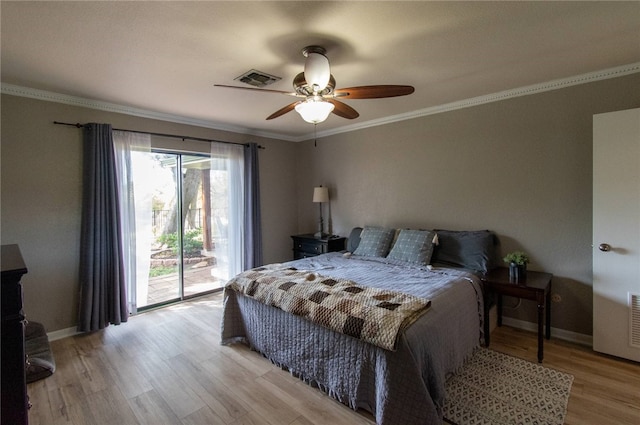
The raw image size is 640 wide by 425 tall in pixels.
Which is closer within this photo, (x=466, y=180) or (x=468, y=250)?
(x=468, y=250)

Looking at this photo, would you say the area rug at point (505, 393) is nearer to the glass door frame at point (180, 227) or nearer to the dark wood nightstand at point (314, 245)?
the dark wood nightstand at point (314, 245)

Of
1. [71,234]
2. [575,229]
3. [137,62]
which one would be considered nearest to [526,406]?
[575,229]

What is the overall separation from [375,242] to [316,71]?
2194 millimetres

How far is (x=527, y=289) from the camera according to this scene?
2482mm

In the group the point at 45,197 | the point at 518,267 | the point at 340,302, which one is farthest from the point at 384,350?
the point at 45,197

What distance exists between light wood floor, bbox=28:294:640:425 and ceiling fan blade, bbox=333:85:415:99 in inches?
83.2

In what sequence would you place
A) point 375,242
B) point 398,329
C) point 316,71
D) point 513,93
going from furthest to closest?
point 375,242
point 513,93
point 316,71
point 398,329

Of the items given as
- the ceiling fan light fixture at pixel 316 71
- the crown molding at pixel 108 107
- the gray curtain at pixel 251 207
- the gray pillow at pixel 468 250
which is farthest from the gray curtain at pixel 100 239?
the gray pillow at pixel 468 250

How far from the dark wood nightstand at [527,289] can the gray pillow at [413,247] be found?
596mm

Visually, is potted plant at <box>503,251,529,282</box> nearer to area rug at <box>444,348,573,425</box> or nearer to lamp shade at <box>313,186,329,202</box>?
area rug at <box>444,348,573,425</box>

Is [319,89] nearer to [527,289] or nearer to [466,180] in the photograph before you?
[466,180]

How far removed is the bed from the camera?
1.72 metres

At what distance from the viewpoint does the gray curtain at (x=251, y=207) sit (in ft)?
14.7

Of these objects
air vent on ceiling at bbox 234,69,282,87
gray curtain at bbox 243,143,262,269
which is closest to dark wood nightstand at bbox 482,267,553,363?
air vent on ceiling at bbox 234,69,282,87
